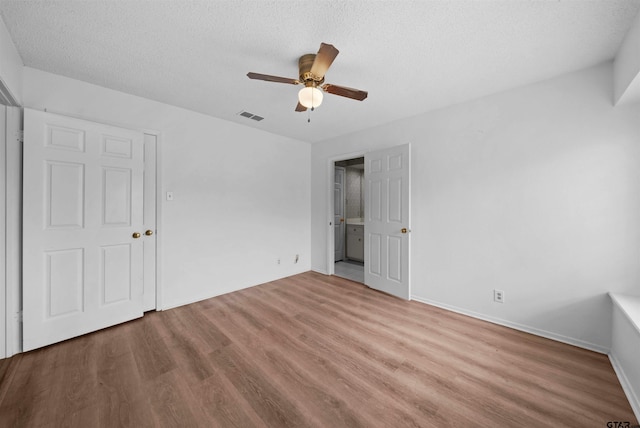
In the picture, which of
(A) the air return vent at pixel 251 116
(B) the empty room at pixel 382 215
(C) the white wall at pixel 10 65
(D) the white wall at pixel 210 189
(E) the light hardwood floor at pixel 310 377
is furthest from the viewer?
(A) the air return vent at pixel 251 116

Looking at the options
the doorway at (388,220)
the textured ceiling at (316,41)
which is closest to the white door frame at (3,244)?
the textured ceiling at (316,41)

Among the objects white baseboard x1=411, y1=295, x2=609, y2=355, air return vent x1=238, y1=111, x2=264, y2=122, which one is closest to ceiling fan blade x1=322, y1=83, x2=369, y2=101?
air return vent x1=238, y1=111, x2=264, y2=122

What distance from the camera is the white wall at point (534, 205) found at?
→ 79.0 inches

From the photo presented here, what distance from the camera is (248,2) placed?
145 centimetres

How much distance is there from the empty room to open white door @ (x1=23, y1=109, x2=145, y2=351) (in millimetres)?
17

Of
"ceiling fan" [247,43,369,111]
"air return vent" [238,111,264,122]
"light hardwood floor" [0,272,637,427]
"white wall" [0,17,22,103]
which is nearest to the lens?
"light hardwood floor" [0,272,637,427]

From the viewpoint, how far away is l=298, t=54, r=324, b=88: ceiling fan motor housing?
1.89m

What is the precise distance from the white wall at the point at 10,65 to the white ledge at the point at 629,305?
14.8 feet

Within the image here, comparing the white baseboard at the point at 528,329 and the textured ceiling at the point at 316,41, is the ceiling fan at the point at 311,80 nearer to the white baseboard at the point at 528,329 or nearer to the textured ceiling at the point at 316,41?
the textured ceiling at the point at 316,41

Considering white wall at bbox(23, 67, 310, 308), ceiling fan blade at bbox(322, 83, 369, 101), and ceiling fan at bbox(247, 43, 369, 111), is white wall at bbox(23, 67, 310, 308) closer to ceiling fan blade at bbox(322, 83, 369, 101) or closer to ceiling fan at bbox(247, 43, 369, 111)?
ceiling fan at bbox(247, 43, 369, 111)

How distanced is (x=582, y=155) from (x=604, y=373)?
1749 mm

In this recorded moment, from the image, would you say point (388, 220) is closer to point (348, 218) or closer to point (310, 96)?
point (310, 96)

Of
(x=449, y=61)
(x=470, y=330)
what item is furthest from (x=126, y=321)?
(x=449, y=61)

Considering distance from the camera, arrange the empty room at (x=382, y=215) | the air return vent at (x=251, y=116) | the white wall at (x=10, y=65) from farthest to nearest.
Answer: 1. the air return vent at (x=251, y=116)
2. the white wall at (x=10, y=65)
3. the empty room at (x=382, y=215)
